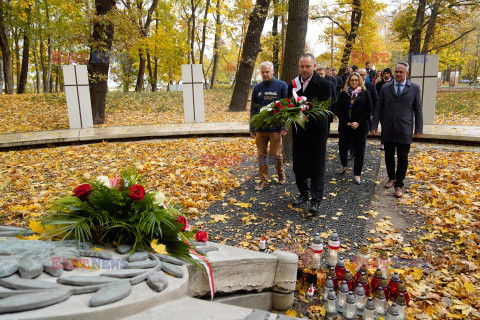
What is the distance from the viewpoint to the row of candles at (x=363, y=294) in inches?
114

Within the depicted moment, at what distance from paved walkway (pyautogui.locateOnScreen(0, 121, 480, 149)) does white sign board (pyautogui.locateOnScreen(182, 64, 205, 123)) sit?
118 centimetres

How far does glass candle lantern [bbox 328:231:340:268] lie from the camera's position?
3.56 metres

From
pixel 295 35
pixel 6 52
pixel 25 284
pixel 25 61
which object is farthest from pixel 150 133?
pixel 25 61

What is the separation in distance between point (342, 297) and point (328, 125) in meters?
2.77

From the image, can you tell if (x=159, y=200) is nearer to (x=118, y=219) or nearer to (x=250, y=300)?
(x=118, y=219)

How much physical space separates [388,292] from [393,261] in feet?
2.57

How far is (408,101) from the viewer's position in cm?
569

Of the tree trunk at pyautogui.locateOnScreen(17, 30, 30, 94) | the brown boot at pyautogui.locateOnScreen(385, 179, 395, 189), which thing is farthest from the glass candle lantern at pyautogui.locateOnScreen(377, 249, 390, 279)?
the tree trunk at pyautogui.locateOnScreen(17, 30, 30, 94)

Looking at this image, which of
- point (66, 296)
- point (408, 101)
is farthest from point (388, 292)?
point (408, 101)

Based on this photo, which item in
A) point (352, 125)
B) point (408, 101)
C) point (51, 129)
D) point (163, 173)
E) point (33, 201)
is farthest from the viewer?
point (51, 129)

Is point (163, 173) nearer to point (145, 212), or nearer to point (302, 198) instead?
point (302, 198)

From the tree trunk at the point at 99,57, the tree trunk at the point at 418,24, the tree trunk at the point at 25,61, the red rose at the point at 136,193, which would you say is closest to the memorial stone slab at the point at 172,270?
the red rose at the point at 136,193

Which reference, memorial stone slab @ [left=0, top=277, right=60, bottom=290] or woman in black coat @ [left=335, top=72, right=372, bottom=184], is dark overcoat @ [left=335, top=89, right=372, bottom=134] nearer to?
woman in black coat @ [left=335, top=72, right=372, bottom=184]

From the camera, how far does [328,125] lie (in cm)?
518
